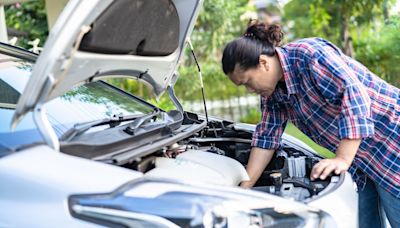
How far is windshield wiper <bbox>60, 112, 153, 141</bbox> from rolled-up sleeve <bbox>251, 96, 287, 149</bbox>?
677 millimetres

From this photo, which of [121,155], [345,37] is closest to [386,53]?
[345,37]

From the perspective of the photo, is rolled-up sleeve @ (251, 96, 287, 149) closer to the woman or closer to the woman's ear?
the woman

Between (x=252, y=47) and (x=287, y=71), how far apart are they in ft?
0.67

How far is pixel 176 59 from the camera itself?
281cm

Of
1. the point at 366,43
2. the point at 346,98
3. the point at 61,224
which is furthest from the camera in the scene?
the point at 366,43

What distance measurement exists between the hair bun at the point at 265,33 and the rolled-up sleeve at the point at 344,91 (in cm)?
26

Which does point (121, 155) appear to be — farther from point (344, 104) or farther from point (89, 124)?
point (344, 104)

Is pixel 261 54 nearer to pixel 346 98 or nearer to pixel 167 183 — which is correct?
pixel 346 98

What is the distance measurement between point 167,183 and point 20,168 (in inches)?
20.4

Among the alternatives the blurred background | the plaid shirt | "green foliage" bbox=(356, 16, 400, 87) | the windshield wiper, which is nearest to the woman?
the plaid shirt

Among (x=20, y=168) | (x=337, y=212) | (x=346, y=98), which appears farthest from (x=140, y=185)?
(x=346, y=98)

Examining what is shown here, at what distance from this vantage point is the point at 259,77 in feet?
8.14

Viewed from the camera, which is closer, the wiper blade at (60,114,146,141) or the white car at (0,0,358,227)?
the white car at (0,0,358,227)

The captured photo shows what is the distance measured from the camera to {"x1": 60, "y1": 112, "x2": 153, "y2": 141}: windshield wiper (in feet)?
7.02
